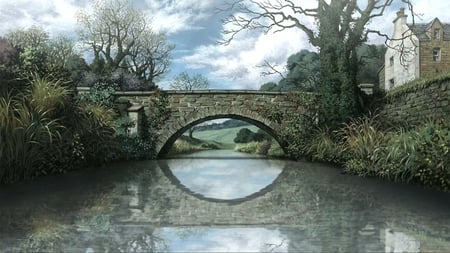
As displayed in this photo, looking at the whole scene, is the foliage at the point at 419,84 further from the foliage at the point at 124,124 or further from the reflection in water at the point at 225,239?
the foliage at the point at 124,124

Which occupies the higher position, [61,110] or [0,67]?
[0,67]

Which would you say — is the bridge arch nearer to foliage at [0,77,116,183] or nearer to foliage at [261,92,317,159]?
foliage at [261,92,317,159]

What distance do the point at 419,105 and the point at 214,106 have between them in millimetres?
7250

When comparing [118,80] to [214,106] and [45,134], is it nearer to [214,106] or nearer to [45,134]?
[214,106]

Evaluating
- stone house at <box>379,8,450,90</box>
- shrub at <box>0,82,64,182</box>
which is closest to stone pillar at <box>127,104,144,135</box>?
shrub at <box>0,82,64,182</box>

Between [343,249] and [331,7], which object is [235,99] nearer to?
[331,7]

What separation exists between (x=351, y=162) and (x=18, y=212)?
7.40m

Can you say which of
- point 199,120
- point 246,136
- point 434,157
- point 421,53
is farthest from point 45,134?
point 421,53

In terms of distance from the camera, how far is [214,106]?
1711 cm

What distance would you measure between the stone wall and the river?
129 inches

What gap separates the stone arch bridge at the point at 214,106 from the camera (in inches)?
672

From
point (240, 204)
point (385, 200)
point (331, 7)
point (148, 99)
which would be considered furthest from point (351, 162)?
point (148, 99)

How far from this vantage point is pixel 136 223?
4750 mm

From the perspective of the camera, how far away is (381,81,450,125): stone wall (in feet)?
35.2
